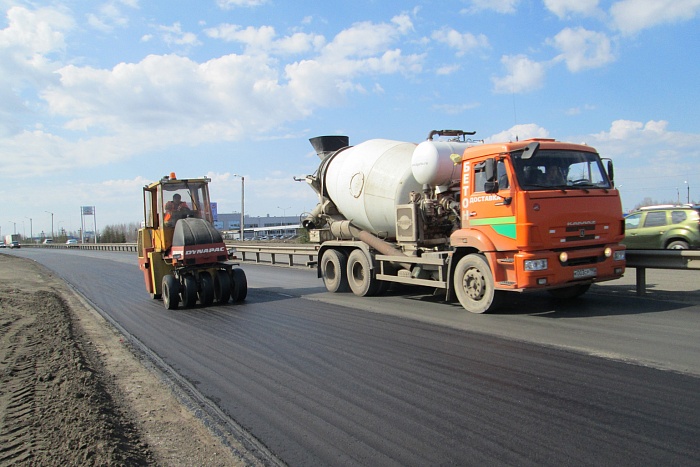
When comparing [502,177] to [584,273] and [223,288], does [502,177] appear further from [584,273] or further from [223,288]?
[223,288]

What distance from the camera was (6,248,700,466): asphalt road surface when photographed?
12.9 feet

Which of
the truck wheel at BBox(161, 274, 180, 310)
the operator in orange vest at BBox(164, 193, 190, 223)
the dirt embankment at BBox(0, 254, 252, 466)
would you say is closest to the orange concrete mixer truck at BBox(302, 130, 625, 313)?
the truck wheel at BBox(161, 274, 180, 310)

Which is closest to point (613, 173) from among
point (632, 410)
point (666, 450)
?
point (632, 410)

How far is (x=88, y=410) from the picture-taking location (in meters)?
5.02

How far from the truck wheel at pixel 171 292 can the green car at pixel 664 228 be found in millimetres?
12131

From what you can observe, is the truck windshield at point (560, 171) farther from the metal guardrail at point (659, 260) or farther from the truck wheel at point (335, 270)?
the truck wheel at point (335, 270)

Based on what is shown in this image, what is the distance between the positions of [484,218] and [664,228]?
966 cm

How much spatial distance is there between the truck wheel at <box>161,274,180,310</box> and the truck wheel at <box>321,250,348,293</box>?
12.2 ft

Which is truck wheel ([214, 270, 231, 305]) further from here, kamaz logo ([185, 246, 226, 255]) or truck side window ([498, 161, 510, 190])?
truck side window ([498, 161, 510, 190])

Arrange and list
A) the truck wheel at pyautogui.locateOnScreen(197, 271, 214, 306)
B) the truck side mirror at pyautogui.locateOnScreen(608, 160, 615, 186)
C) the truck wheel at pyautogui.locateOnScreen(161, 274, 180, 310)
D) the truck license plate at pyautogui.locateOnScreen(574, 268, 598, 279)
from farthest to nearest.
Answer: the truck wheel at pyautogui.locateOnScreen(197, 271, 214, 306) < the truck wheel at pyautogui.locateOnScreen(161, 274, 180, 310) < the truck side mirror at pyautogui.locateOnScreen(608, 160, 615, 186) < the truck license plate at pyautogui.locateOnScreen(574, 268, 598, 279)

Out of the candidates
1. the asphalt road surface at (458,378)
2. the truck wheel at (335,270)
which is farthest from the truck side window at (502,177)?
the truck wheel at (335,270)

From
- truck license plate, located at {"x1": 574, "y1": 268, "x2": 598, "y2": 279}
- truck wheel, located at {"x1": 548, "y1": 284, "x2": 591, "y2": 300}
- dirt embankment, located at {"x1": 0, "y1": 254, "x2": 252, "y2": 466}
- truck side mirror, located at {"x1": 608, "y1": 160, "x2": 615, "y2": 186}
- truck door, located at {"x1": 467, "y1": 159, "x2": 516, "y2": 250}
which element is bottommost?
dirt embankment, located at {"x1": 0, "y1": 254, "x2": 252, "y2": 466}

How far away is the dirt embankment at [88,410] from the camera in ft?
13.4

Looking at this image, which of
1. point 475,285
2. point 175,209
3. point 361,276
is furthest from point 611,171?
point 175,209
